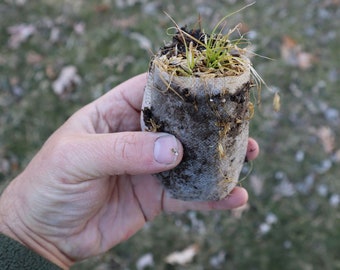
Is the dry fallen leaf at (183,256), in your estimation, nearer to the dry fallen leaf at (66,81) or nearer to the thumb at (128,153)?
the thumb at (128,153)

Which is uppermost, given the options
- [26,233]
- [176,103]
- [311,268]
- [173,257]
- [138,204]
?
[176,103]

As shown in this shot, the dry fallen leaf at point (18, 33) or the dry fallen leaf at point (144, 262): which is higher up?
the dry fallen leaf at point (18, 33)

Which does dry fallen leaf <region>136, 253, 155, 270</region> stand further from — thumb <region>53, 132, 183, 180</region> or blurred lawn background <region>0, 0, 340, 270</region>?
thumb <region>53, 132, 183, 180</region>

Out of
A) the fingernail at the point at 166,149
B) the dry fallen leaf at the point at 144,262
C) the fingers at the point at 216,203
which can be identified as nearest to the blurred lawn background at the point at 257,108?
the dry fallen leaf at the point at 144,262

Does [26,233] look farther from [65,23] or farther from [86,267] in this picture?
[65,23]

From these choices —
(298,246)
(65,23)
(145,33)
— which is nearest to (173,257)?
(298,246)
